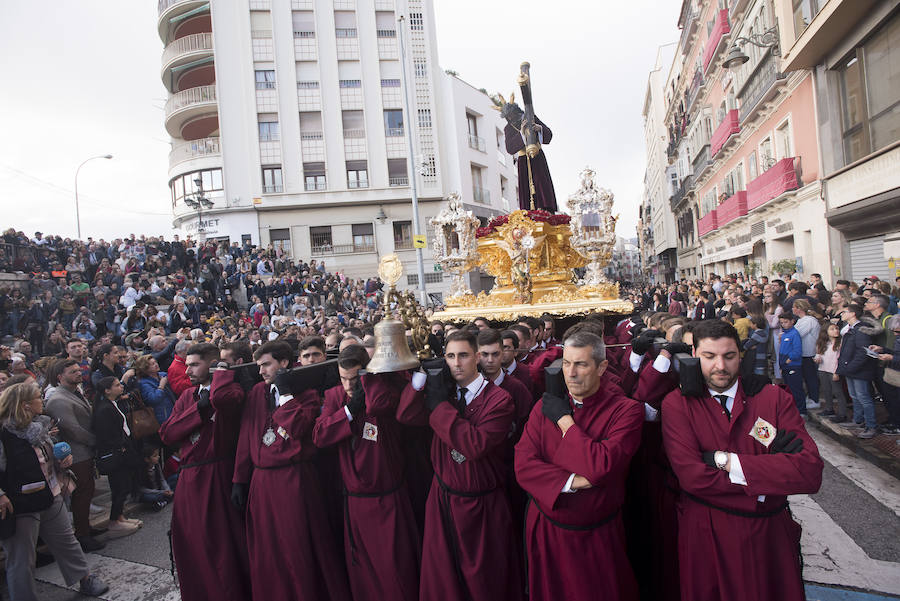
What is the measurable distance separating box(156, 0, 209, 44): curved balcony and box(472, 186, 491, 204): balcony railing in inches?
711

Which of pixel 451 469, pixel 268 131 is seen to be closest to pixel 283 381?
pixel 451 469

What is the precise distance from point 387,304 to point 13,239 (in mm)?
14444

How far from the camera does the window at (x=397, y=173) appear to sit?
29.0 meters

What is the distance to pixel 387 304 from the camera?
11.9ft

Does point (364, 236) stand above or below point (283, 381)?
above

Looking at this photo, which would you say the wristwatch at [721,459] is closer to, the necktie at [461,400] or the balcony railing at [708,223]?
the necktie at [461,400]

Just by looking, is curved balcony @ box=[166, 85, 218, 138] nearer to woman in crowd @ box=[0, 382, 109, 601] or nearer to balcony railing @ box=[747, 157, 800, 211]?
balcony railing @ box=[747, 157, 800, 211]

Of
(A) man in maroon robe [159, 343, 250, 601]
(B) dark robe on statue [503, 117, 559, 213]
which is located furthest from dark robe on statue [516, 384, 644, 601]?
(B) dark robe on statue [503, 117, 559, 213]

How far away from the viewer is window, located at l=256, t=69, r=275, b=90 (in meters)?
27.5

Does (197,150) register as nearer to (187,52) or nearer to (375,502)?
(187,52)

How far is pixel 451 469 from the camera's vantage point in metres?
3.25

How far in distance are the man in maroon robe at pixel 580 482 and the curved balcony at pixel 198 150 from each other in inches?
1161

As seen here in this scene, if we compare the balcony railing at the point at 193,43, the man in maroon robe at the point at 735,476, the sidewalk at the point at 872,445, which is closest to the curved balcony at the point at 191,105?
the balcony railing at the point at 193,43

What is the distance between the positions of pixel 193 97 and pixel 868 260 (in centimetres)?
3097
